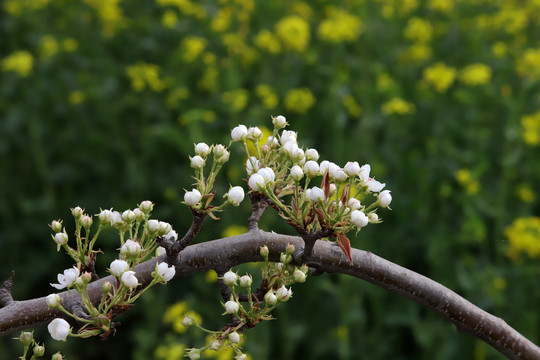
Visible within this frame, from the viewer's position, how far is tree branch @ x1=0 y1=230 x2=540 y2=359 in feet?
2.98

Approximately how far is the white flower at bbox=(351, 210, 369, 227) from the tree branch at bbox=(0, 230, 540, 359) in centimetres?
7

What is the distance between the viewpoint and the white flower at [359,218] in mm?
861

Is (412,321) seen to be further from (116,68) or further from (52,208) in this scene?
(116,68)

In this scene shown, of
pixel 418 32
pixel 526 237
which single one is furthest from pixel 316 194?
pixel 418 32

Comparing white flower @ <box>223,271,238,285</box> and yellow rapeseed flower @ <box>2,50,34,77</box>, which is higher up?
yellow rapeseed flower @ <box>2,50,34,77</box>

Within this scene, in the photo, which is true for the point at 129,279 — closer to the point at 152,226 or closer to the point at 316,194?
the point at 152,226

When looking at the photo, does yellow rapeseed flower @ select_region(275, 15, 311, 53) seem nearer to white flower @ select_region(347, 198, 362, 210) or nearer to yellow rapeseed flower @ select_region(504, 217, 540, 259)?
yellow rapeseed flower @ select_region(504, 217, 540, 259)

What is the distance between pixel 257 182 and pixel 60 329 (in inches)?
12.5

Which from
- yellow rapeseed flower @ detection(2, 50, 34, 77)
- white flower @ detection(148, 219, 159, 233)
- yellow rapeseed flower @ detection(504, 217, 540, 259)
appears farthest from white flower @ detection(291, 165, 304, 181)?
yellow rapeseed flower @ detection(2, 50, 34, 77)

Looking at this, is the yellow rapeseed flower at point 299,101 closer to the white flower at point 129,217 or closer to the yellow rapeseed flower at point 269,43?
the yellow rapeseed flower at point 269,43

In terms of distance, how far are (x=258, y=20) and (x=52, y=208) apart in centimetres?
211

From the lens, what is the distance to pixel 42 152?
14.4 feet

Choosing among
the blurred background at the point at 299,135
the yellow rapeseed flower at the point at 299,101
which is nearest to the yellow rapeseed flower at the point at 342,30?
the blurred background at the point at 299,135

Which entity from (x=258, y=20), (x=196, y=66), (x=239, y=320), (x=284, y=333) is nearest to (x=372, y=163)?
(x=284, y=333)
